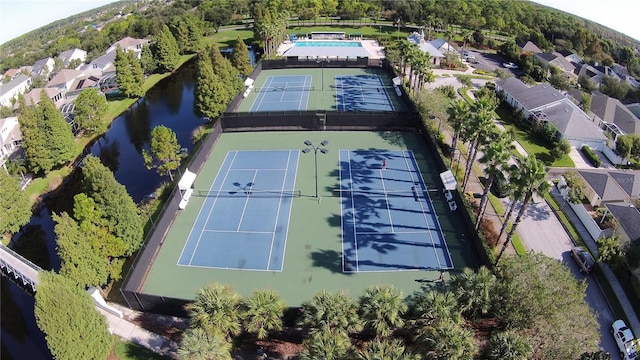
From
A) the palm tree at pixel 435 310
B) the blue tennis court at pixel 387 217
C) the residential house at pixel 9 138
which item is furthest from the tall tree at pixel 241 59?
the palm tree at pixel 435 310

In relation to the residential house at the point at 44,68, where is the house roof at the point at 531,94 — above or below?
above

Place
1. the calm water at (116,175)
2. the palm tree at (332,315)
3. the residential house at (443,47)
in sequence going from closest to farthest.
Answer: the palm tree at (332,315) < the calm water at (116,175) < the residential house at (443,47)

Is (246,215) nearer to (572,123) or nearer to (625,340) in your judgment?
(625,340)

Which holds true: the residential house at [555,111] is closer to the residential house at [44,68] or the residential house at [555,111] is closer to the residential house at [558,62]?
the residential house at [558,62]

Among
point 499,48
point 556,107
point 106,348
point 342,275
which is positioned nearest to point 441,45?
point 499,48

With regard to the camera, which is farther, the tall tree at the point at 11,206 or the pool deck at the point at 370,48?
the pool deck at the point at 370,48

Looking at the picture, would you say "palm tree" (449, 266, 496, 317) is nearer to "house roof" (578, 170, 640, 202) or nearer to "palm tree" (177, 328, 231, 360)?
"palm tree" (177, 328, 231, 360)
